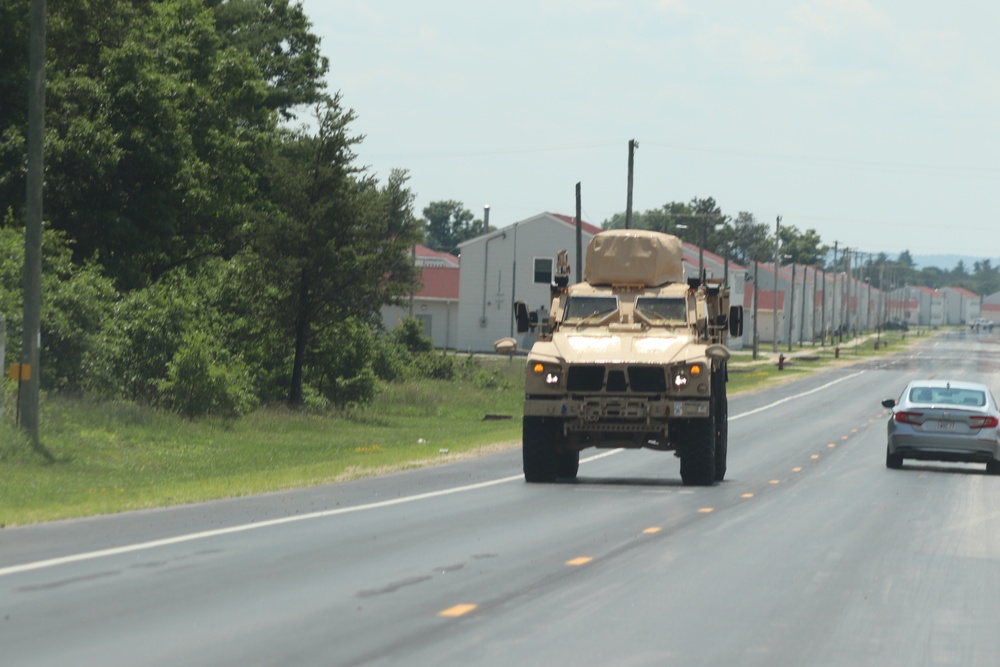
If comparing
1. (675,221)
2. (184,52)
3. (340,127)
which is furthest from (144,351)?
(675,221)

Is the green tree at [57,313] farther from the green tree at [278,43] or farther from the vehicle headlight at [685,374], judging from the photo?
the green tree at [278,43]

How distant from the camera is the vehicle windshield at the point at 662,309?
22.3 m

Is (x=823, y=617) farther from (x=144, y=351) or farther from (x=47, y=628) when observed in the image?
(x=144, y=351)

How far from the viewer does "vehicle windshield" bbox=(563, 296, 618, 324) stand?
2245cm

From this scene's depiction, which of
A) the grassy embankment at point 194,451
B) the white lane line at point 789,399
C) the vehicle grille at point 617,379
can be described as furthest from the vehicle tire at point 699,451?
the white lane line at point 789,399

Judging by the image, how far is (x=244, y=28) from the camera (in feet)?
182

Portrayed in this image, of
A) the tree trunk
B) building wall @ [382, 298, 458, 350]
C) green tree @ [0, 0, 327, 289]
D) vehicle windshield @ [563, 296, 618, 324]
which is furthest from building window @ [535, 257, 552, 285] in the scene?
vehicle windshield @ [563, 296, 618, 324]

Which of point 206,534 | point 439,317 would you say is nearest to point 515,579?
point 206,534

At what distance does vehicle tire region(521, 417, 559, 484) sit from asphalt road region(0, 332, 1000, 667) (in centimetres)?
36

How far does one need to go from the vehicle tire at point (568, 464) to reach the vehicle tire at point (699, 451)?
201 centimetres

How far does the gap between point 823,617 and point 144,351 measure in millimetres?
25416

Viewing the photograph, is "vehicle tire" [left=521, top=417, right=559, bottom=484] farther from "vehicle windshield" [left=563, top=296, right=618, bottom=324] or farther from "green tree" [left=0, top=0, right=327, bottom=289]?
"green tree" [left=0, top=0, right=327, bottom=289]

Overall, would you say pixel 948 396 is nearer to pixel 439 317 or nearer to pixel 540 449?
pixel 540 449

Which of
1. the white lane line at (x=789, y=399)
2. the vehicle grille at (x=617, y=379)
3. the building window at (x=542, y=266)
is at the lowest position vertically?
the white lane line at (x=789, y=399)
